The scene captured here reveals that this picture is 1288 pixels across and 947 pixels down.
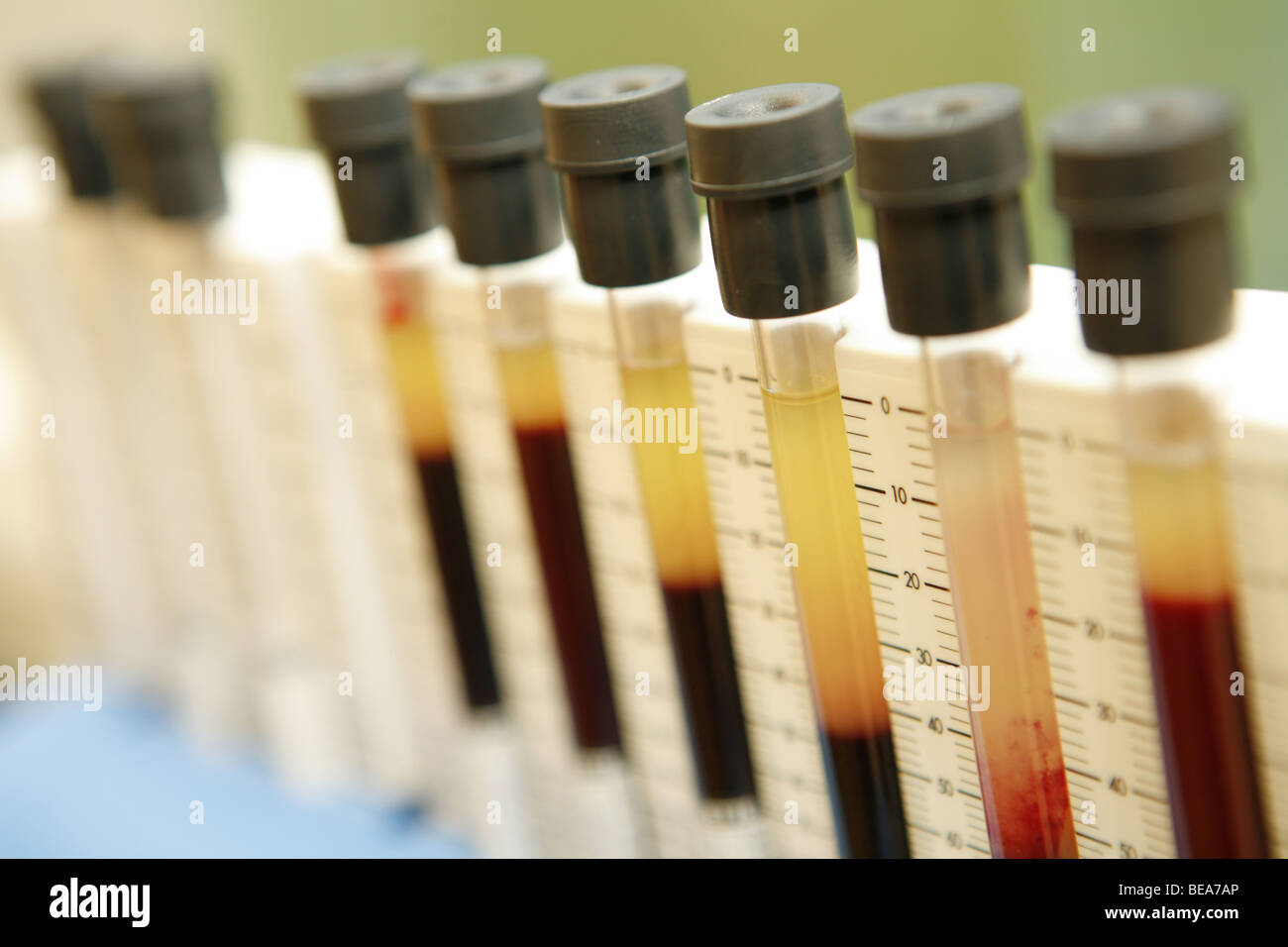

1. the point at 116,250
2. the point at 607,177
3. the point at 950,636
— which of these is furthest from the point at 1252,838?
the point at 116,250

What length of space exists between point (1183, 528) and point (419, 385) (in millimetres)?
459

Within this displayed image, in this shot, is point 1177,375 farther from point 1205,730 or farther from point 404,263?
point 404,263

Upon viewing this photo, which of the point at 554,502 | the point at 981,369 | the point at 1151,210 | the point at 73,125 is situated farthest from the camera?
the point at 73,125

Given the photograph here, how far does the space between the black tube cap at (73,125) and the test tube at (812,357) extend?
0.60 m

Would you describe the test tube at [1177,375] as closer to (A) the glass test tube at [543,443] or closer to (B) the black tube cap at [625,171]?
(B) the black tube cap at [625,171]

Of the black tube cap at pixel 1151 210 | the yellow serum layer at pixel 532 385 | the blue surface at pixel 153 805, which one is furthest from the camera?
the blue surface at pixel 153 805

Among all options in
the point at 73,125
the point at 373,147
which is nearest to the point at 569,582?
the point at 373,147

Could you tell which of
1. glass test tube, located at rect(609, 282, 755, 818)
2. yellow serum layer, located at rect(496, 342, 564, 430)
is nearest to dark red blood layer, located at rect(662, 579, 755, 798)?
glass test tube, located at rect(609, 282, 755, 818)

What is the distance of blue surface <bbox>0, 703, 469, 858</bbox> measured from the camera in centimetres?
96

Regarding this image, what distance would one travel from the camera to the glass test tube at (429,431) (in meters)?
0.81

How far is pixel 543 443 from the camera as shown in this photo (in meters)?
0.75

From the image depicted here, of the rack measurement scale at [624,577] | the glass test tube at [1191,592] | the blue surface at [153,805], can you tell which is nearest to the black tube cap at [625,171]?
the rack measurement scale at [624,577]

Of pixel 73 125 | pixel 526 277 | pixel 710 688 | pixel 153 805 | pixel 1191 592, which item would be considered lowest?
pixel 153 805
